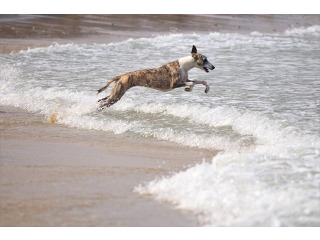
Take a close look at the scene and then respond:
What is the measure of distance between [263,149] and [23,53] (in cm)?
1000

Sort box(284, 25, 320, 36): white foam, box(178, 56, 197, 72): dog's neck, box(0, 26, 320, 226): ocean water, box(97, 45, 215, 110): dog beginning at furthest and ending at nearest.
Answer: box(284, 25, 320, 36): white foam
box(178, 56, 197, 72): dog's neck
box(97, 45, 215, 110): dog
box(0, 26, 320, 226): ocean water

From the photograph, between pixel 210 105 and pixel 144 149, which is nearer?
pixel 144 149

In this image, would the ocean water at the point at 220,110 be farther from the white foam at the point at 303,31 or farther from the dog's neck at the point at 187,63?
the white foam at the point at 303,31

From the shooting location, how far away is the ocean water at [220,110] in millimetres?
6238

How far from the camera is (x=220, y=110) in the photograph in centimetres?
1056

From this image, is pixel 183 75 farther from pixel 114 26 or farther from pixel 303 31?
pixel 303 31

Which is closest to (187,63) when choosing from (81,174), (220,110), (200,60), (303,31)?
(200,60)

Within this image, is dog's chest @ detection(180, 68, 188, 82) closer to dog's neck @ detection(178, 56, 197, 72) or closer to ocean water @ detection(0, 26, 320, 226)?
dog's neck @ detection(178, 56, 197, 72)

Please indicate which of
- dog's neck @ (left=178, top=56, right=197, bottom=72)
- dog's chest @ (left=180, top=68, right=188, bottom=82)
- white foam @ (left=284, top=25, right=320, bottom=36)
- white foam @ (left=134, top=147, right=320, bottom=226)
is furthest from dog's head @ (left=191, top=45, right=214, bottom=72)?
white foam @ (left=284, top=25, right=320, bottom=36)

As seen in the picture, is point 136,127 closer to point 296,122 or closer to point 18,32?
point 296,122

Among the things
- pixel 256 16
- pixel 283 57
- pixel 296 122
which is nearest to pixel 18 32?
pixel 283 57

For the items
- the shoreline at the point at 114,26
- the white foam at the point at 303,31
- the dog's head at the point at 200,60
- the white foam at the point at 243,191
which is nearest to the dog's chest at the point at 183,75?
the dog's head at the point at 200,60

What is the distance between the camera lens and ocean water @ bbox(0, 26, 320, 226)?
6238 millimetres
